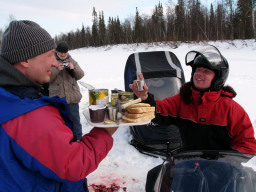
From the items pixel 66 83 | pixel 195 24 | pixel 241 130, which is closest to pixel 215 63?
pixel 241 130

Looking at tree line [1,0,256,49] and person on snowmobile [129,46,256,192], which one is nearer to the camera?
person on snowmobile [129,46,256,192]

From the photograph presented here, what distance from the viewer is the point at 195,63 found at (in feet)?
7.32

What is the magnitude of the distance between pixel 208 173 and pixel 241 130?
2.05ft

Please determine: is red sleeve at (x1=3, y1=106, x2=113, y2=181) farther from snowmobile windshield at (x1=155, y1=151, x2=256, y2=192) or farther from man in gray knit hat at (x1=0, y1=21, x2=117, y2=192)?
snowmobile windshield at (x1=155, y1=151, x2=256, y2=192)

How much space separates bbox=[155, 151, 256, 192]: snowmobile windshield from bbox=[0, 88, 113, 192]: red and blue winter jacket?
0.84 meters

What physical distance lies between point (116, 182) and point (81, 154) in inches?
87.3

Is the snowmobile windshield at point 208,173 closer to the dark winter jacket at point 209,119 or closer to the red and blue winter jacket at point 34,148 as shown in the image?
the dark winter jacket at point 209,119

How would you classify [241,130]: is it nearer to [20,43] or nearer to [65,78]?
[20,43]

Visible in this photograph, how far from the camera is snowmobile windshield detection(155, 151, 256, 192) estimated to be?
150 cm

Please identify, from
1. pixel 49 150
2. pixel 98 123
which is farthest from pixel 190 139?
pixel 49 150

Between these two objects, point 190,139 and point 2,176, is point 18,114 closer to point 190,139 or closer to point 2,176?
point 2,176

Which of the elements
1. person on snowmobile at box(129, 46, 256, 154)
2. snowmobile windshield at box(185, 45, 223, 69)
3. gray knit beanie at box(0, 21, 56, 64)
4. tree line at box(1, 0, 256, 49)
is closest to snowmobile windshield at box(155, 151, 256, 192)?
person on snowmobile at box(129, 46, 256, 154)

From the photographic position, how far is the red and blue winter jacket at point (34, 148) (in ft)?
3.20

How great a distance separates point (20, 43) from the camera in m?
1.13
